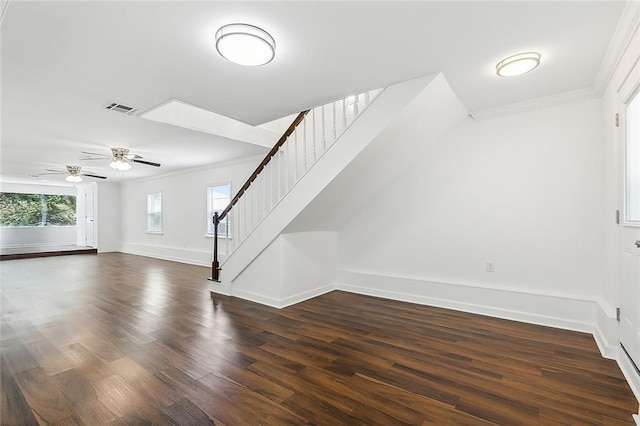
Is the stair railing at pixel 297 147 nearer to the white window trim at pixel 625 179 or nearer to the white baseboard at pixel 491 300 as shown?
→ the white baseboard at pixel 491 300

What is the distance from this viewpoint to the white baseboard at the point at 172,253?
700cm

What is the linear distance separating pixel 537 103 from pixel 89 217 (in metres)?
12.9

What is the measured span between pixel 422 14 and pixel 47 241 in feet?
49.3

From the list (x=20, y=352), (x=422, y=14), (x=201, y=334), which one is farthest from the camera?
(x=201, y=334)

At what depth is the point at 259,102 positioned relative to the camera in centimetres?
319

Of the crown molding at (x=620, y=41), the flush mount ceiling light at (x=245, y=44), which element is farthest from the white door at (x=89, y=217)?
the crown molding at (x=620, y=41)

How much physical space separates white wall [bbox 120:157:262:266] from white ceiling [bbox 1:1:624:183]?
314cm

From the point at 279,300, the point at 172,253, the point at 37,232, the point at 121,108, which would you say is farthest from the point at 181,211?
the point at 37,232

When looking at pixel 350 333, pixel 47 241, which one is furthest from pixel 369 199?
pixel 47 241

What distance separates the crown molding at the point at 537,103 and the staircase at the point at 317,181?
0.30 metres

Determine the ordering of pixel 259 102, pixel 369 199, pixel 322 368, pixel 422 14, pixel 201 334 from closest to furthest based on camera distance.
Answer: pixel 422 14 < pixel 322 368 < pixel 201 334 < pixel 259 102 < pixel 369 199

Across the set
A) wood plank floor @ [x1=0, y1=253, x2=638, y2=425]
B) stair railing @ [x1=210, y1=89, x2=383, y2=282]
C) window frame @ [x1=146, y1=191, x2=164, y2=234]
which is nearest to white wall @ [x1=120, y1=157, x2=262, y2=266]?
window frame @ [x1=146, y1=191, x2=164, y2=234]

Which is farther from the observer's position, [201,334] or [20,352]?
[201,334]

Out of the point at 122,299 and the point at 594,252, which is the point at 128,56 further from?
the point at 594,252
